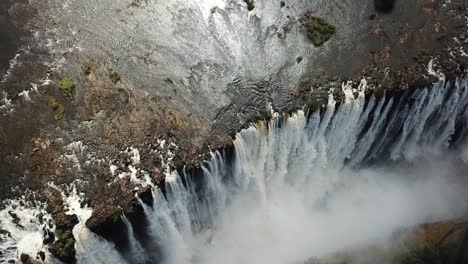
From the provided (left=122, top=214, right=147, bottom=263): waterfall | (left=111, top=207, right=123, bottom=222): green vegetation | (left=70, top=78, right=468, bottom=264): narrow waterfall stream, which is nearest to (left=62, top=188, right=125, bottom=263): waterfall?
(left=122, top=214, right=147, bottom=263): waterfall

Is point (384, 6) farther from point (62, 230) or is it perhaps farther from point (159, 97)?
point (62, 230)

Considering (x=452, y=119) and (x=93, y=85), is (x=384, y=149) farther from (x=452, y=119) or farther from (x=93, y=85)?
(x=93, y=85)

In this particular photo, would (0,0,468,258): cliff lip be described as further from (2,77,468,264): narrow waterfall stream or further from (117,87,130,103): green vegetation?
(2,77,468,264): narrow waterfall stream

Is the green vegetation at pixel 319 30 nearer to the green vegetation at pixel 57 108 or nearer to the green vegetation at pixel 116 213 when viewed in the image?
the green vegetation at pixel 57 108

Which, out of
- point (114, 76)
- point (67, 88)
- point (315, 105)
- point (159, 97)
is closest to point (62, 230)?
point (67, 88)

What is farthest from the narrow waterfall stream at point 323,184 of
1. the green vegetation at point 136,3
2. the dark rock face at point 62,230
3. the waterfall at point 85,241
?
the green vegetation at point 136,3

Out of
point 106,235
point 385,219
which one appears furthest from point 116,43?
point 385,219
